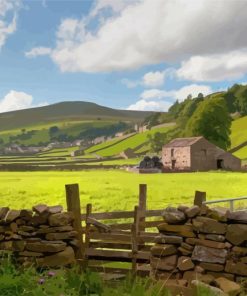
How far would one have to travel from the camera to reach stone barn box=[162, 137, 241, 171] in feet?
219

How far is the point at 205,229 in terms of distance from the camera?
8.72 m

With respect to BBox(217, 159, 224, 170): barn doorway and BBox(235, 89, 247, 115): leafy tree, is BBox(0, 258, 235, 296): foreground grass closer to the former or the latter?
Answer: BBox(217, 159, 224, 170): barn doorway

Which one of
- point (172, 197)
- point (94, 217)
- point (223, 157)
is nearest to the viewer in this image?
point (94, 217)

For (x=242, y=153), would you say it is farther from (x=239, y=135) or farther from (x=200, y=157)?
(x=200, y=157)

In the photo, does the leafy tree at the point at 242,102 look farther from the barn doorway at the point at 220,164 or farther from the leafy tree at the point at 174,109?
the barn doorway at the point at 220,164

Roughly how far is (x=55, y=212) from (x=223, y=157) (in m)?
59.6

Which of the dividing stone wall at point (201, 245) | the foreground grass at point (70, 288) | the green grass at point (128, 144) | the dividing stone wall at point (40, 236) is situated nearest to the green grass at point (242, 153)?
the green grass at point (128, 144)

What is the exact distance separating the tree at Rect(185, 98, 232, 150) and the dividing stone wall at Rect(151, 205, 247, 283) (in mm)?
65224

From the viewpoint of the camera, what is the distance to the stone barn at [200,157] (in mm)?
66812

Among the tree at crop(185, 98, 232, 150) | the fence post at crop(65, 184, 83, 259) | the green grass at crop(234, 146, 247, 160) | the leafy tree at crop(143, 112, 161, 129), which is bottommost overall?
the fence post at crop(65, 184, 83, 259)

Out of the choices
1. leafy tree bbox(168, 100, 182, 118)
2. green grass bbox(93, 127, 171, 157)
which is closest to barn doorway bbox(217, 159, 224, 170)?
green grass bbox(93, 127, 171, 157)

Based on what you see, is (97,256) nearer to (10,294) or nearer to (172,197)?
(10,294)

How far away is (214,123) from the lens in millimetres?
74250

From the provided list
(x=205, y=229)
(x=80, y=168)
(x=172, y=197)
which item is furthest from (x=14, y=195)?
(x=80, y=168)
